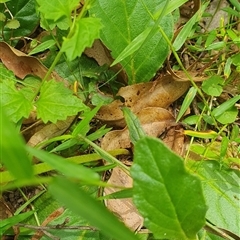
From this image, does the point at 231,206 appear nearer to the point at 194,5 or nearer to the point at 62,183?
the point at 194,5

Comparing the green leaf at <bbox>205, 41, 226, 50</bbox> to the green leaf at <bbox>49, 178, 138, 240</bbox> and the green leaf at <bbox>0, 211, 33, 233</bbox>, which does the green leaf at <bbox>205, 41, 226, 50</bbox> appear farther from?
the green leaf at <bbox>49, 178, 138, 240</bbox>

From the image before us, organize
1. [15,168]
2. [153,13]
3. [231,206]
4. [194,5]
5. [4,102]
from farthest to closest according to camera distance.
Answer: [194,5], [153,13], [231,206], [4,102], [15,168]

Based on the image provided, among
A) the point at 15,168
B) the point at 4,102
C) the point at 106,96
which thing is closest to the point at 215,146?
the point at 106,96

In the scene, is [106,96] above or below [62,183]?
below

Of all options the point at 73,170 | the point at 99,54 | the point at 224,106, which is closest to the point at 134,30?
the point at 99,54

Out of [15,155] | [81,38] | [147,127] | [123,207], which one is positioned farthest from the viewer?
[147,127]

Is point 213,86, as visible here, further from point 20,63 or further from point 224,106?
point 20,63

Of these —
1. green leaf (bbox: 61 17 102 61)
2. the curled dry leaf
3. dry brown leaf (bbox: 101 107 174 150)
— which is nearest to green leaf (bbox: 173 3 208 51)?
the curled dry leaf
